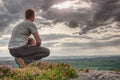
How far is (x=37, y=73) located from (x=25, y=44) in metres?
1.84

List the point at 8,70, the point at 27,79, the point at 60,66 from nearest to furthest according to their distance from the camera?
the point at 27,79 < the point at 8,70 < the point at 60,66

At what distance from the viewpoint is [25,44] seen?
20656 mm

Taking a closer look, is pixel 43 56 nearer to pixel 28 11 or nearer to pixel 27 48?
pixel 27 48

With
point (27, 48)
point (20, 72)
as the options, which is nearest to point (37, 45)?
point (27, 48)

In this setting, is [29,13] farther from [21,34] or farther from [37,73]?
[37,73]

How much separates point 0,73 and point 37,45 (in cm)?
223

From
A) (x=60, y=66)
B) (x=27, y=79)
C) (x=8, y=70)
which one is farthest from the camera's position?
(x=60, y=66)

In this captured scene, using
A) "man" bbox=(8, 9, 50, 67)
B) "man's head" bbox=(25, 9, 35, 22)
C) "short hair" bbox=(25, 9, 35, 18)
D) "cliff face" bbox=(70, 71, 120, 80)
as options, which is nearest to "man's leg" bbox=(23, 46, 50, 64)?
"man" bbox=(8, 9, 50, 67)

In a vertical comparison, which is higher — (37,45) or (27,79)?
(37,45)

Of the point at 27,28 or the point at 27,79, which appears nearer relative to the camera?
the point at 27,79

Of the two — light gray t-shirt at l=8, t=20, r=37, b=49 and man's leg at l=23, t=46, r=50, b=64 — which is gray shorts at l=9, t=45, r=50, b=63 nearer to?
man's leg at l=23, t=46, r=50, b=64

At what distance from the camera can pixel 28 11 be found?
20359mm

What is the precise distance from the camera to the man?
20.4 metres

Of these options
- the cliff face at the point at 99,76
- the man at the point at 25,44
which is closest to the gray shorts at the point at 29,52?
A: the man at the point at 25,44
